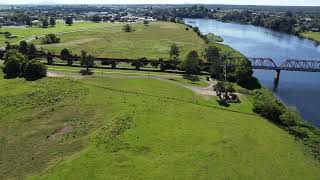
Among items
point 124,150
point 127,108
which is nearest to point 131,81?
point 127,108

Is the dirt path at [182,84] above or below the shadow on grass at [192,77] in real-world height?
Answer: below

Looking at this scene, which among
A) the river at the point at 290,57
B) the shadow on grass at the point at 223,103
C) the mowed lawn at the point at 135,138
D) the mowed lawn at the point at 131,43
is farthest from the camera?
the mowed lawn at the point at 131,43

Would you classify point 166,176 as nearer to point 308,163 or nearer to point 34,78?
point 308,163

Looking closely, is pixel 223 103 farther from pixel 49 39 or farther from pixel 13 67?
pixel 49 39

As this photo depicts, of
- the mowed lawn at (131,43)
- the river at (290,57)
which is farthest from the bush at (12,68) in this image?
the river at (290,57)

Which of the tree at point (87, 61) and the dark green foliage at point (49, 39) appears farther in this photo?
the dark green foliage at point (49, 39)

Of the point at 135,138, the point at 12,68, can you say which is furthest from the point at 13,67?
the point at 135,138

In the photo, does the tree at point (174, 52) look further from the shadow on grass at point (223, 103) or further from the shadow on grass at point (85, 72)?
the shadow on grass at point (223, 103)
